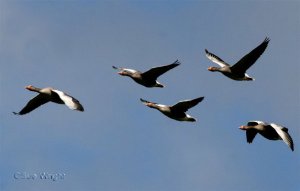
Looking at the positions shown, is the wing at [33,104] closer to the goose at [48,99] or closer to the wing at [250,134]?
the goose at [48,99]

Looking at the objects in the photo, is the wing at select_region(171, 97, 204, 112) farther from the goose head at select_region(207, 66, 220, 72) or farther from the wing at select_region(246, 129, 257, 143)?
the goose head at select_region(207, 66, 220, 72)

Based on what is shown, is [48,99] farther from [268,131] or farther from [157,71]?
[268,131]

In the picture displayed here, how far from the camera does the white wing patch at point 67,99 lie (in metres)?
26.2

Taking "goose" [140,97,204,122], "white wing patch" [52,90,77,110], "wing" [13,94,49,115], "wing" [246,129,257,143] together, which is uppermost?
"white wing patch" [52,90,77,110]

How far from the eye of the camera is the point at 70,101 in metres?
26.8

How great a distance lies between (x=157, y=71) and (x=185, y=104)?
7.79ft

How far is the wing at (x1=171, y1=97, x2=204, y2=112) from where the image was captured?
92.0ft

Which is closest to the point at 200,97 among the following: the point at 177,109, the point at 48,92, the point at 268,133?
the point at 177,109

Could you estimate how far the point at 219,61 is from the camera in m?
33.9

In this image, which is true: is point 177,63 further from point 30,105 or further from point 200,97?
point 30,105

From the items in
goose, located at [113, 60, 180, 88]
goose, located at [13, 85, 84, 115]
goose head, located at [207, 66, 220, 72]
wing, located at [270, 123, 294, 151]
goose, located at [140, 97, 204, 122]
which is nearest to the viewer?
goose, located at [13, 85, 84, 115]

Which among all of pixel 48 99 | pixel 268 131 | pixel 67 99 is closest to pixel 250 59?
pixel 268 131

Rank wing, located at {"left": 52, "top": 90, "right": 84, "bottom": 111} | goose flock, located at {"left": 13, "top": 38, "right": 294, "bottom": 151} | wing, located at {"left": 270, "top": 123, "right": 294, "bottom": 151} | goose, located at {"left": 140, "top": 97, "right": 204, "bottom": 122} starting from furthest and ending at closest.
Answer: goose, located at {"left": 140, "top": 97, "right": 204, "bottom": 122}
goose flock, located at {"left": 13, "top": 38, "right": 294, "bottom": 151}
wing, located at {"left": 270, "top": 123, "right": 294, "bottom": 151}
wing, located at {"left": 52, "top": 90, "right": 84, "bottom": 111}

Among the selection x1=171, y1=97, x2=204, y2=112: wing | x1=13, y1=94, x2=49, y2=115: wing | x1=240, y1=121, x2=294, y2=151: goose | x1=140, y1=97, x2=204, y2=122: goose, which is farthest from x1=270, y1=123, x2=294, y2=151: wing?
x1=13, y1=94, x2=49, y2=115: wing
